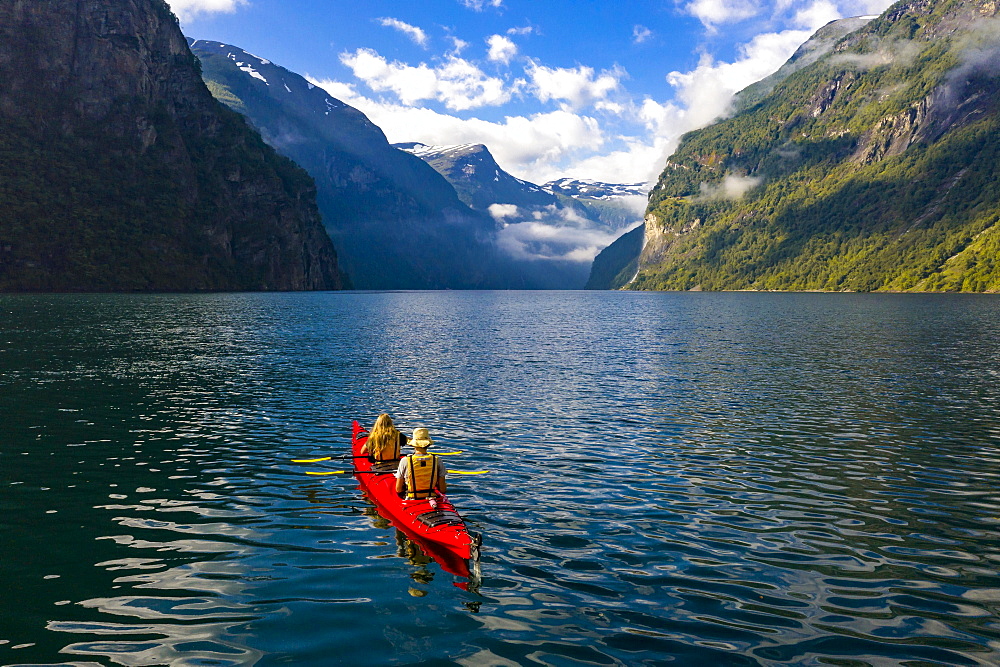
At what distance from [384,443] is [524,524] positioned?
18.3ft

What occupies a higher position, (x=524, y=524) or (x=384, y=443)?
(x=384, y=443)

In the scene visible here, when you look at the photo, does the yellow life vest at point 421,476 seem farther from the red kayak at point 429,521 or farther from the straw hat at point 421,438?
the straw hat at point 421,438

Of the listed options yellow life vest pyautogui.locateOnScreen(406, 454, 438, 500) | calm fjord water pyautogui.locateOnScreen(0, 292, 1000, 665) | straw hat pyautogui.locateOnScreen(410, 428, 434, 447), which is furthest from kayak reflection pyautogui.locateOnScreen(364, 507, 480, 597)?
straw hat pyautogui.locateOnScreen(410, 428, 434, 447)

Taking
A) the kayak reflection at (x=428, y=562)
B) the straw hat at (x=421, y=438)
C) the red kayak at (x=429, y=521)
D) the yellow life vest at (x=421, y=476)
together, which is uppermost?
the straw hat at (x=421, y=438)

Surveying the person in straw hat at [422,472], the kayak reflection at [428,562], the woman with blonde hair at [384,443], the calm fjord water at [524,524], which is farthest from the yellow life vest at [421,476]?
the woman with blonde hair at [384,443]

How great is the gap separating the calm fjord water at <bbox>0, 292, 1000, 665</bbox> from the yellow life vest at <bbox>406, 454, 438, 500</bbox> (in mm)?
1222

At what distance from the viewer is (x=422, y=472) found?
16.2 m

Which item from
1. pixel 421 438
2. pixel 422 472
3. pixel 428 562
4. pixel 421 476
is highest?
pixel 421 438

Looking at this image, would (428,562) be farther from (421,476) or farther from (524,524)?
(524,524)

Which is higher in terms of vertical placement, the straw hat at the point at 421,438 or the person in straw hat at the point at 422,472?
the straw hat at the point at 421,438

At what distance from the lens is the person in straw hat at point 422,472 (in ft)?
52.7

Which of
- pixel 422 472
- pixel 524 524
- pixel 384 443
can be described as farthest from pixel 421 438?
pixel 384 443

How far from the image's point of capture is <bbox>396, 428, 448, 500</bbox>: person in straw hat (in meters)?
16.1

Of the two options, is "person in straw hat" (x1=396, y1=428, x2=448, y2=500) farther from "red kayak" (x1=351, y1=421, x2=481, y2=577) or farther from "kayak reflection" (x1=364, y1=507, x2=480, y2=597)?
"kayak reflection" (x1=364, y1=507, x2=480, y2=597)
